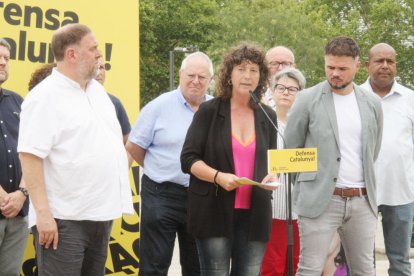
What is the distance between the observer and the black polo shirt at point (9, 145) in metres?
5.03

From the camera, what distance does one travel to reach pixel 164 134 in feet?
18.0

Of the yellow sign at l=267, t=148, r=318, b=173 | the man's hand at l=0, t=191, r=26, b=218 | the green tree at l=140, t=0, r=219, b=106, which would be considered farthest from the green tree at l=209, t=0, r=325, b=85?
the yellow sign at l=267, t=148, r=318, b=173

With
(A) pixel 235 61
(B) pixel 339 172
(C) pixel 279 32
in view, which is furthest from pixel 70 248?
(C) pixel 279 32

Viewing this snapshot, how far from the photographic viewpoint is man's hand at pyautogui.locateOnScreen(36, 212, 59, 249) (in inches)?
156

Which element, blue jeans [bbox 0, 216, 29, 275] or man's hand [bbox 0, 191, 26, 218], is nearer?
man's hand [bbox 0, 191, 26, 218]

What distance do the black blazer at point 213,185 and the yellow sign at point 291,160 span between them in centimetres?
33

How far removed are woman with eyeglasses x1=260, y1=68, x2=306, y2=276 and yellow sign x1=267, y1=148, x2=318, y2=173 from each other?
1375 mm

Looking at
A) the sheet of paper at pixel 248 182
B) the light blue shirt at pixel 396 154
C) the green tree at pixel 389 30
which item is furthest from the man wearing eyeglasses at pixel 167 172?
the green tree at pixel 389 30

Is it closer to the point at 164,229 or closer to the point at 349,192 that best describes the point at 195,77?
the point at 164,229

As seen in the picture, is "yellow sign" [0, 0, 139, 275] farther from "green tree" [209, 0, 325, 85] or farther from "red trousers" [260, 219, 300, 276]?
"green tree" [209, 0, 325, 85]

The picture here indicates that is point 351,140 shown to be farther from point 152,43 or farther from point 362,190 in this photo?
point 152,43

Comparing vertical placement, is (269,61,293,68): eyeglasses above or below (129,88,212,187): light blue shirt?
above

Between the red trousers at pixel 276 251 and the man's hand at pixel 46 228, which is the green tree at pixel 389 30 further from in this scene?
the man's hand at pixel 46 228

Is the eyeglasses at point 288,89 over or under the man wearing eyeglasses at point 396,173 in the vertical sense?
over
